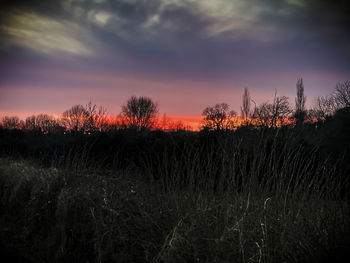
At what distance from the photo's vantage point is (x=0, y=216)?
14.6 ft

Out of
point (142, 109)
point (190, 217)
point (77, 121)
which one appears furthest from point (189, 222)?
point (142, 109)

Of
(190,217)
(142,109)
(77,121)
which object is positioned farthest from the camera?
(142,109)

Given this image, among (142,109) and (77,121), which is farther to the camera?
(142,109)

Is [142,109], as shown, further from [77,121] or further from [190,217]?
[190,217]

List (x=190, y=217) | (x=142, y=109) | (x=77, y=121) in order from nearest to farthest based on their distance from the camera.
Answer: (x=190, y=217)
(x=77, y=121)
(x=142, y=109)

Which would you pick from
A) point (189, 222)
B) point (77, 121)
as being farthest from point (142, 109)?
point (189, 222)

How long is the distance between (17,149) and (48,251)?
1091cm

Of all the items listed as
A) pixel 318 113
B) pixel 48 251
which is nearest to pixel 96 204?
pixel 48 251

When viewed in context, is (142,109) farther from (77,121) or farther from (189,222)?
(189,222)

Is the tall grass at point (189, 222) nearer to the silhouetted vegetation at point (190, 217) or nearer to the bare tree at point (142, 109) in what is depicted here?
the silhouetted vegetation at point (190, 217)

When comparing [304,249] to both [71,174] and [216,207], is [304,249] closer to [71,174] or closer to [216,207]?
[216,207]

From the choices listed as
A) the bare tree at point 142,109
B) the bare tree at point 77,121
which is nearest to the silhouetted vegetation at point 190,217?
the bare tree at point 77,121

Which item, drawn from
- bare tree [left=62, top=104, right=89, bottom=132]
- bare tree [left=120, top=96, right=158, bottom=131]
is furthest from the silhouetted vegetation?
bare tree [left=120, top=96, right=158, bottom=131]

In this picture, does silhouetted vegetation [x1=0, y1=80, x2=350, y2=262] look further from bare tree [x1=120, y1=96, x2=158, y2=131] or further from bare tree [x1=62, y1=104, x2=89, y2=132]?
bare tree [x1=120, y1=96, x2=158, y2=131]
